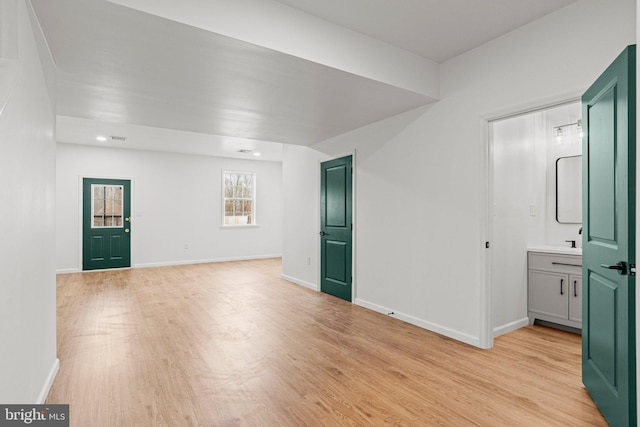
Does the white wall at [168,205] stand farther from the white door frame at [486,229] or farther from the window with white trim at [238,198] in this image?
the white door frame at [486,229]

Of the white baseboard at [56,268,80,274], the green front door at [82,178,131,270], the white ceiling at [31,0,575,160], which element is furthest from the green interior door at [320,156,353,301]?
the white baseboard at [56,268,80,274]

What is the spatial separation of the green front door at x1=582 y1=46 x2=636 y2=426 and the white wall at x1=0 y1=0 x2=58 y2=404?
112 inches

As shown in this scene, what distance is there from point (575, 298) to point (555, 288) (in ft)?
0.65

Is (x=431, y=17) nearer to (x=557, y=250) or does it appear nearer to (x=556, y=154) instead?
(x=556, y=154)

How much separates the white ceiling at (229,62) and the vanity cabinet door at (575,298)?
243cm

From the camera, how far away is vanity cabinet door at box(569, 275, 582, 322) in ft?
11.2

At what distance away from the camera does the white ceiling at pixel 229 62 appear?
2.16m

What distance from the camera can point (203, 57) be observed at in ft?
8.23

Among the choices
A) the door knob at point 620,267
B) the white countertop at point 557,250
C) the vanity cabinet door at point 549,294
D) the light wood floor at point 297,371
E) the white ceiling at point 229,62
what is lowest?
the light wood floor at point 297,371

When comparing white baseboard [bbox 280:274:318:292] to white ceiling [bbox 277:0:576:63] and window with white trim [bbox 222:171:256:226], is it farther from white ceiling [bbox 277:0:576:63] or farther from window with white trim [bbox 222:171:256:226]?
white ceiling [bbox 277:0:576:63]

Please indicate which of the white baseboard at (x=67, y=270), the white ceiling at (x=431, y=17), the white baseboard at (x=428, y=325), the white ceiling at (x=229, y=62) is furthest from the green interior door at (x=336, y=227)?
the white baseboard at (x=67, y=270)

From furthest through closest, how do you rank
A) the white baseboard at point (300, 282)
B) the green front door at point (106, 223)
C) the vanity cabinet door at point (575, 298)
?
the green front door at point (106, 223)
the white baseboard at point (300, 282)
the vanity cabinet door at point (575, 298)

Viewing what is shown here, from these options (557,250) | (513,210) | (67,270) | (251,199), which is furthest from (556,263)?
(67,270)

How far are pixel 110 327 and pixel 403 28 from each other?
13.7 feet
